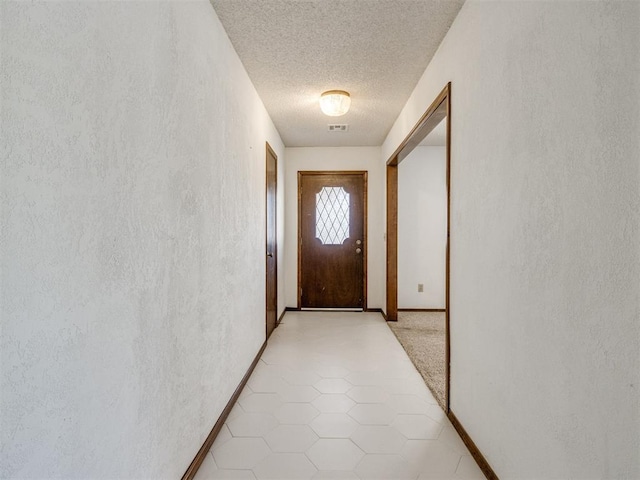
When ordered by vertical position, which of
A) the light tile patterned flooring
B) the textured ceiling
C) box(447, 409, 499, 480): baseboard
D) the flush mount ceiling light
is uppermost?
the textured ceiling

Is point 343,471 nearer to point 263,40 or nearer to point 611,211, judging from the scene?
point 611,211

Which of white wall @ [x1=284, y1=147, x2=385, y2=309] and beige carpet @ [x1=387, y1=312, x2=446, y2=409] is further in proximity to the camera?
white wall @ [x1=284, y1=147, x2=385, y2=309]

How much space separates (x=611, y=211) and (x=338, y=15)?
5.74ft

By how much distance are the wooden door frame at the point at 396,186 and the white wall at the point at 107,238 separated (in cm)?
140

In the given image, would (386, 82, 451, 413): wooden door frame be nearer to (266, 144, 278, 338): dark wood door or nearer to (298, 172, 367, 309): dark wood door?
(298, 172, 367, 309): dark wood door

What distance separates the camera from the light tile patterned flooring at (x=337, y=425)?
1.73 metres

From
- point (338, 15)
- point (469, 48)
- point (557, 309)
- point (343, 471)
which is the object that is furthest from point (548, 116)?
point (343, 471)

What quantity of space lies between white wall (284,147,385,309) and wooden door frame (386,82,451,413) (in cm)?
49

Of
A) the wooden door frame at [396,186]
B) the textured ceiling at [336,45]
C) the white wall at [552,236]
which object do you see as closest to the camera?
the white wall at [552,236]

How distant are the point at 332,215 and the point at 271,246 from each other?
4.69 feet

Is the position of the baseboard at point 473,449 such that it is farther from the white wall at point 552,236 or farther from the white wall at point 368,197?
Answer: the white wall at point 368,197

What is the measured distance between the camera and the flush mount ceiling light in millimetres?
3131

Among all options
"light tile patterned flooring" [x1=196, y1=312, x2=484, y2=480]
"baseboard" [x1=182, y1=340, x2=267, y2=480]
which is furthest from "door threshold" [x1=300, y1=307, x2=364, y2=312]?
"baseboard" [x1=182, y1=340, x2=267, y2=480]

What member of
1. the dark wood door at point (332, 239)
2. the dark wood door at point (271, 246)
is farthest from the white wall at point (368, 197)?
the dark wood door at point (271, 246)
